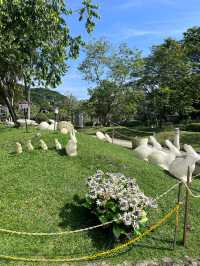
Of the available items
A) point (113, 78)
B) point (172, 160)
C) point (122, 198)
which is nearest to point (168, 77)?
point (113, 78)

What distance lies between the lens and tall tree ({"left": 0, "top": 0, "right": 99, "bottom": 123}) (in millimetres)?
13016

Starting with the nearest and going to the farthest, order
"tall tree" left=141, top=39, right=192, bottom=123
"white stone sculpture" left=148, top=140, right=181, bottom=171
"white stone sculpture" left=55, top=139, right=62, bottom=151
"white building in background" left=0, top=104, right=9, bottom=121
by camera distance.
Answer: "white stone sculpture" left=55, top=139, right=62, bottom=151 → "white stone sculpture" left=148, top=140, right=181, bottom=171 → "tall tree" left=141, top=39, right=192, bottom=123 → "white building in background" left=0, top=104, right=9, bottom=121

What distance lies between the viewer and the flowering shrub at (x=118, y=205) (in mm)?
6977

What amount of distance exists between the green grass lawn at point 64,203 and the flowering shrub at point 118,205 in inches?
11.8

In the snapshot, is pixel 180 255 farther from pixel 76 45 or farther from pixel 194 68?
pixel 194 68

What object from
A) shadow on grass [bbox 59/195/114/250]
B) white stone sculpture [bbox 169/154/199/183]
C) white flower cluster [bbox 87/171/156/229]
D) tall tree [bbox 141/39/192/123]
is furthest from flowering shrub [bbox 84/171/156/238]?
tall tree [bbox 141/39/192/123]

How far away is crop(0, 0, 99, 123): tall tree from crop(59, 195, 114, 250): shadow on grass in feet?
18.7

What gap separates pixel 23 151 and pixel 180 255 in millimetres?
4524

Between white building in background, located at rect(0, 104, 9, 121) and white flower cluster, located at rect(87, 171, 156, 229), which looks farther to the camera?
white building in background, located at rect(0, 104, 9, 121)

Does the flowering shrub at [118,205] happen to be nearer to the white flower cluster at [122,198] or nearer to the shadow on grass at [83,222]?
the white flower cluster at [122,198]

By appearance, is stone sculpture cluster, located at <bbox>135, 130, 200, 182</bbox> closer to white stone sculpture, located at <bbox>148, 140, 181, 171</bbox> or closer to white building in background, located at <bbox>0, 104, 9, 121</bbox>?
white stone sculpture, located at <bbox>148, 140, 181, 171</bbox>

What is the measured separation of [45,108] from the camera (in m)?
61.7

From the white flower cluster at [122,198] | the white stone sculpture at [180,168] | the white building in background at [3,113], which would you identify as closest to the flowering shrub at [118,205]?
the white flower cluster at [122,198]

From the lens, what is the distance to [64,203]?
7.93m
